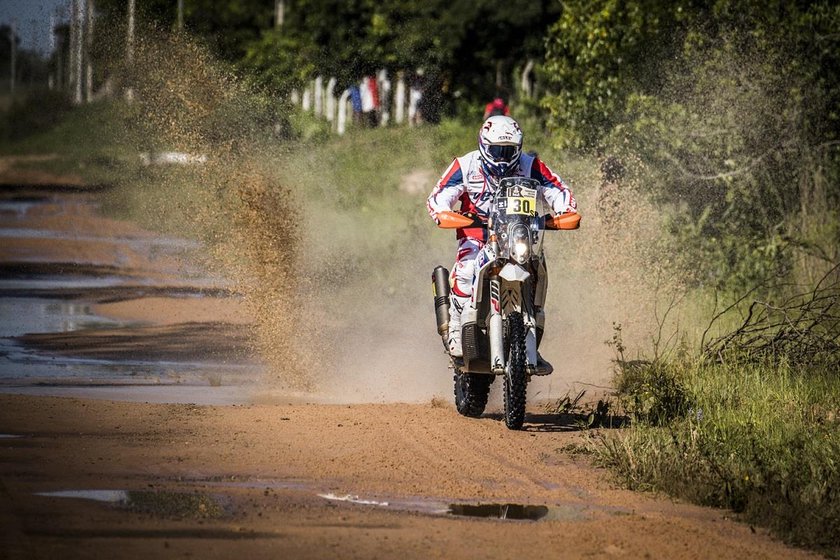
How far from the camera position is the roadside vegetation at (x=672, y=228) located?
927cm

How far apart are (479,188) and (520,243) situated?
776 millimetres

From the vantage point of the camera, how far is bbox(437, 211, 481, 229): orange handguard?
33.4ft

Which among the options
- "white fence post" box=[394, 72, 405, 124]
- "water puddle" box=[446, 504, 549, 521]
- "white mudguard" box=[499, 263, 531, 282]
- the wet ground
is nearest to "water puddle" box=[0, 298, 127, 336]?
the wet ground

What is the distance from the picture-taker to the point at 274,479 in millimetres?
8125

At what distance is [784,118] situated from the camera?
16.3 m

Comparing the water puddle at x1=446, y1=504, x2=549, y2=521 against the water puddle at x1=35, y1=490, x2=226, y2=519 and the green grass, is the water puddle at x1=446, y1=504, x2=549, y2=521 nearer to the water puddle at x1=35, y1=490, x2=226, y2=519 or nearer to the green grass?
the green grass

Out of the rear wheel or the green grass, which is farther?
the rear wheel

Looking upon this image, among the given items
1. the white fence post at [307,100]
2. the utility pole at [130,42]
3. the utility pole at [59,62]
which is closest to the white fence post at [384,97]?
the white fence post at [307,100]

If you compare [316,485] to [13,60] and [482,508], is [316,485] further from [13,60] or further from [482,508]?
[13,60]

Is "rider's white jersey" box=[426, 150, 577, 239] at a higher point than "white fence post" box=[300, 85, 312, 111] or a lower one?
lower

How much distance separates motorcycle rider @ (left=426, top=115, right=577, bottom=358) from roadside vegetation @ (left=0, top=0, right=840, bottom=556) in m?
1.42

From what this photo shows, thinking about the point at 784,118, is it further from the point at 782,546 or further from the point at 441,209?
the point at 782,546

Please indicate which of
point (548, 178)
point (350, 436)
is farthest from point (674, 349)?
point (350, 436)

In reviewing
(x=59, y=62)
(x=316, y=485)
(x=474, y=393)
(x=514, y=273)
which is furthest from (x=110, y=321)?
(x=59, y=62)
